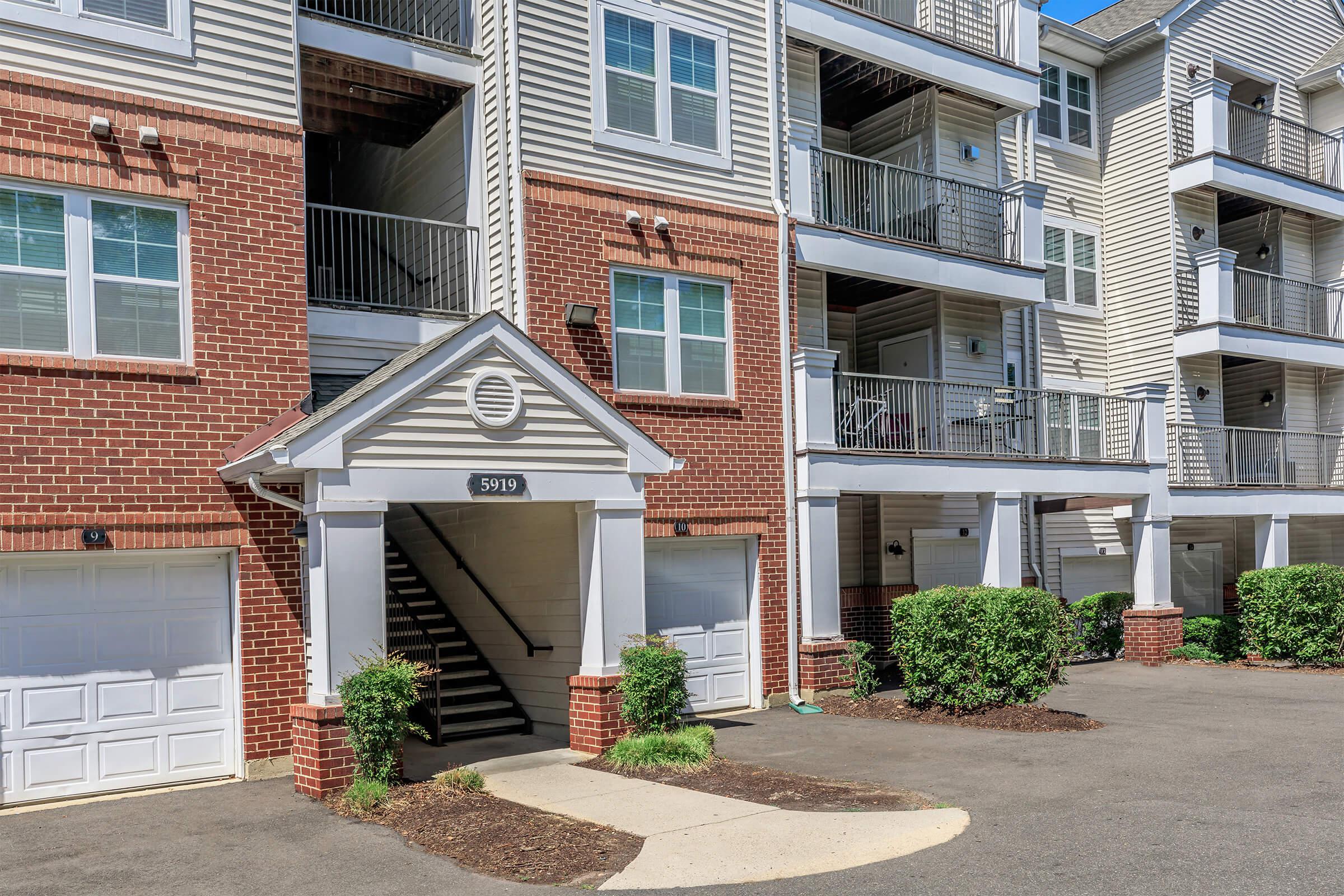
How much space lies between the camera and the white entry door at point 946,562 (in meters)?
18.8

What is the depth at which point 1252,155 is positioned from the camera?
82.5 ft

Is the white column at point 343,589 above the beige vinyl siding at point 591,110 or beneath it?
beneath

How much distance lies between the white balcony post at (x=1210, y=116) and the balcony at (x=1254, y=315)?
2.01 m

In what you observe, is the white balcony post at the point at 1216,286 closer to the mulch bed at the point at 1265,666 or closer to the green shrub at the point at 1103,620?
the green shrub at the point at 1103,620

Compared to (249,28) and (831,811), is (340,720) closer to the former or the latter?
(831,811)

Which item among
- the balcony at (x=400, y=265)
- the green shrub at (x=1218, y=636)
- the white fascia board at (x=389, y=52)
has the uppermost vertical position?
the white fascia board at (x=389, y=52)

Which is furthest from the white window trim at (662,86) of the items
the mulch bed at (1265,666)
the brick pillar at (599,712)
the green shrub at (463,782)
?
the mulch bed at (1265,666)

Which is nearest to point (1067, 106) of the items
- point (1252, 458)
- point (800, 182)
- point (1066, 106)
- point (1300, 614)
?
point (1066, 106)

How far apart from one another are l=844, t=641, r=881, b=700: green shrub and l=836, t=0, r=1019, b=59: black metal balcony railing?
10179 millimetres

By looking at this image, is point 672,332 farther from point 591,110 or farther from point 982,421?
point 982,421

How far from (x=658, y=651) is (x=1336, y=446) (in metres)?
20.4

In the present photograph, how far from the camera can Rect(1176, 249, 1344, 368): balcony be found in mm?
→ 22078

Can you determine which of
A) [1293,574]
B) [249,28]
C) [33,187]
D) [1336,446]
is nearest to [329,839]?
[33,187]

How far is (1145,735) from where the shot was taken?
1209 cm
